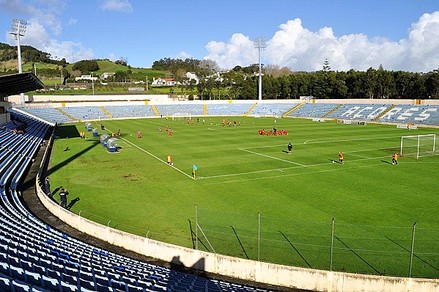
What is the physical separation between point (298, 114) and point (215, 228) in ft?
245

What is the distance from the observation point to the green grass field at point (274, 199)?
1454cm

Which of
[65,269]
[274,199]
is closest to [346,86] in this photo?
Result: [274,199]

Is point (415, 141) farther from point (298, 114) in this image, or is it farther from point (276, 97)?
point (276, 97)

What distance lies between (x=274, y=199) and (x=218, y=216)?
14.8ft

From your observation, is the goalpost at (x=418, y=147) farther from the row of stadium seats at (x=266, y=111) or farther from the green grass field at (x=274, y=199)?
the row of stadium seats at (x=266, y=111)

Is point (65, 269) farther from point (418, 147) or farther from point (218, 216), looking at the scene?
point (418, 147)

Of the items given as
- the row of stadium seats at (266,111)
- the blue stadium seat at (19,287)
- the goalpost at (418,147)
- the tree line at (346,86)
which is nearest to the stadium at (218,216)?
the blue stadium seat at (19,287)

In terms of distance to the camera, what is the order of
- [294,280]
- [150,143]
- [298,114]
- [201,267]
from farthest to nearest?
[298,114], [150,143], [201,267], [294,280]

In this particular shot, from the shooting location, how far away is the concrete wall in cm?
1148

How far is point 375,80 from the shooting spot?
311 feet

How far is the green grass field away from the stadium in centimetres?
8

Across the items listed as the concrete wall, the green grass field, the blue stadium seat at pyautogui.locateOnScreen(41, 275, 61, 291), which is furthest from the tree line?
the blue stadium seat at pyautogui.locateOnScreen(41, 275, 61, 291)

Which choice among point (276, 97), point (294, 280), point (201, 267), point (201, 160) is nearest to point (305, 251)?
point (294, 280)

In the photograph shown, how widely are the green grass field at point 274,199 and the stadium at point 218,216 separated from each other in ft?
0.27
